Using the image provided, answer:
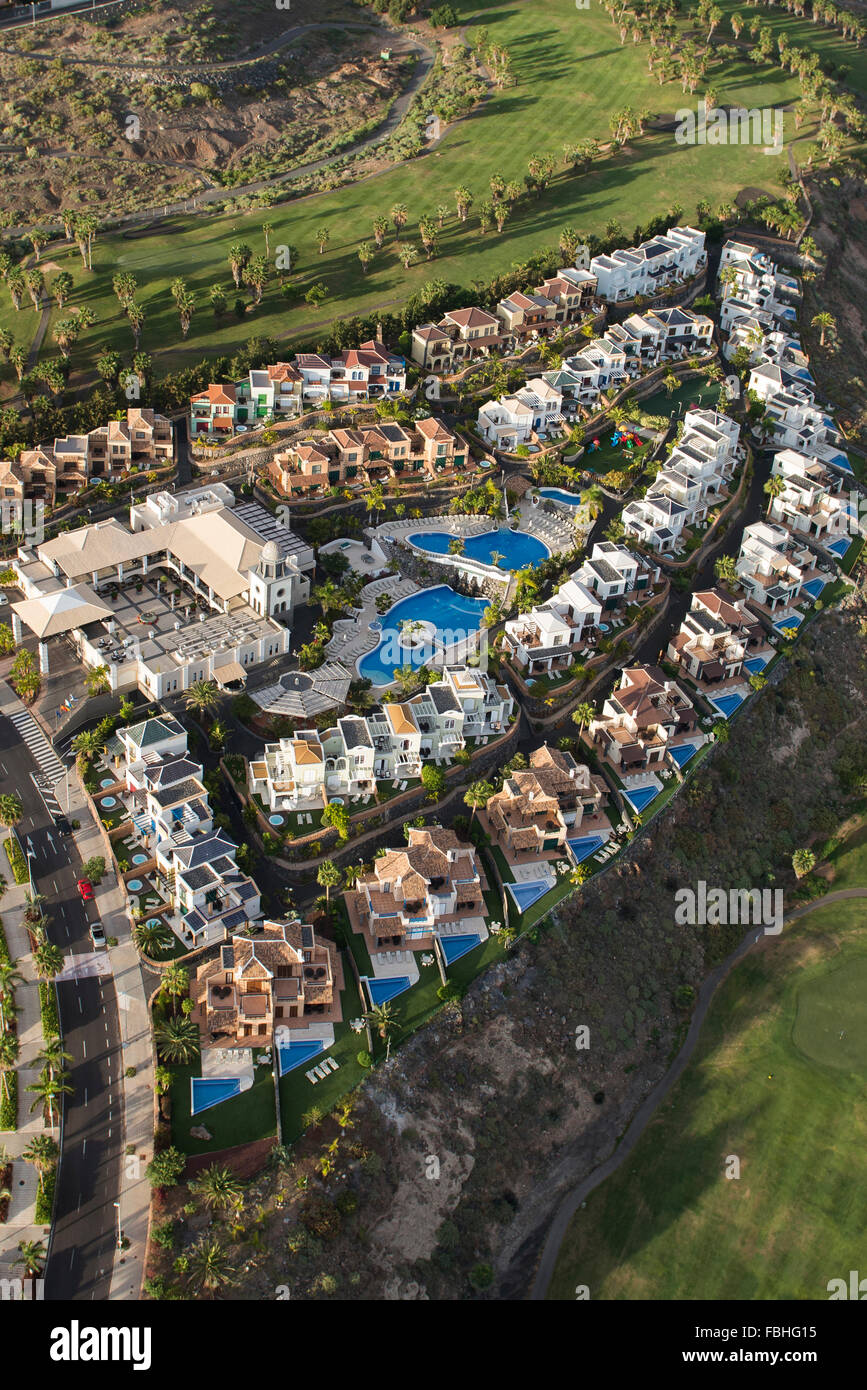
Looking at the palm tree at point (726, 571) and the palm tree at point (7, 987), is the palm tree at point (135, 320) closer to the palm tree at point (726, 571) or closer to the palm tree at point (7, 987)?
the palm tree at point (726, 571)

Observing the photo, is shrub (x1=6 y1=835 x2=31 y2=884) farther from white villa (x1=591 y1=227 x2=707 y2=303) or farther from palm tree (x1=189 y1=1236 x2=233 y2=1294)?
white villa (x1=591 y1=227 x2=707 y2=303)

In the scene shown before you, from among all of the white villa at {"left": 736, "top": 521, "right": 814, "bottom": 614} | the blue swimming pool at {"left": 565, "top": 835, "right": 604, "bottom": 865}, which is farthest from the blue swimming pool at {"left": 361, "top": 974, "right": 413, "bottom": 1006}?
the white villa at {"left": 736, "top": 521, "right": 814, "bottom": 614}

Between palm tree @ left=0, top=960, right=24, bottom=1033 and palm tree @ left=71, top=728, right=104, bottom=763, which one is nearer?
palm tree @ left=0, top=960, right=24, bottom=1033

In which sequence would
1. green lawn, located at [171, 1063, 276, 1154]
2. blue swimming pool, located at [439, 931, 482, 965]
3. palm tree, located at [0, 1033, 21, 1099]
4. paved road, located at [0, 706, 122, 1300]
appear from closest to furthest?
1. paved road, located at [0, 706, 122, 1300]
2. green lawn, located at [171, 1063, 276, 1154]
3. palm tree, located at [0, 1033, 21, 1099]
4. blue swimming pool, located at [439, 931, 482, 965]

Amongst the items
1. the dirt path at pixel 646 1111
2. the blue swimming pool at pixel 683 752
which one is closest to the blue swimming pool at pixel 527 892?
the dirt path at pixel 646 1111

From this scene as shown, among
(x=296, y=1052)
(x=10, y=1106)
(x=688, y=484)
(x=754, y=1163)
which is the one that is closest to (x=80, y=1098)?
(x=10, y=1106)

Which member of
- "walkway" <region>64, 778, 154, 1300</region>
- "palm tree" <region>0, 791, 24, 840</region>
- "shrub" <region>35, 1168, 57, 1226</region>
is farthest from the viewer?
"palm tree" <region>0, 791, 24, 840</region>
